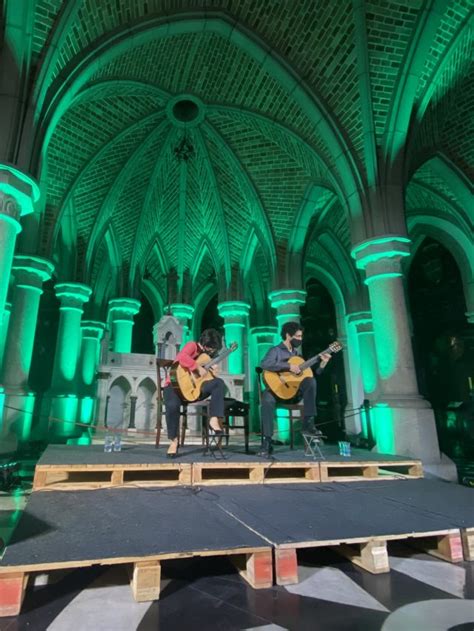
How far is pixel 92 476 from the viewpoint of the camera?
3.39m

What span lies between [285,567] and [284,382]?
2.55m

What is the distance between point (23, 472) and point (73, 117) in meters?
8.19

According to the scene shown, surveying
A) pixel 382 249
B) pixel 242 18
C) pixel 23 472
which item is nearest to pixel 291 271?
pixel 382 249

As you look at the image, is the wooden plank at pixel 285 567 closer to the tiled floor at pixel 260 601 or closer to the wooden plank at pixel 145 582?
the tiled floor at pixel 260 601

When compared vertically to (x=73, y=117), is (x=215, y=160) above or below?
above

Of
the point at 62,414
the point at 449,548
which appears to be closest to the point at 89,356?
the point at 62,414

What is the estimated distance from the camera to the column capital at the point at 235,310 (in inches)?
488

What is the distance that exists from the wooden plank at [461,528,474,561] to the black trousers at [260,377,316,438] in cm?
202

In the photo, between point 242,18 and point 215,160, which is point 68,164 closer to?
point 215,160

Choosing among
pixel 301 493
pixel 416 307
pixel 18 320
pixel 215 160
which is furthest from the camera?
pixel 416 307

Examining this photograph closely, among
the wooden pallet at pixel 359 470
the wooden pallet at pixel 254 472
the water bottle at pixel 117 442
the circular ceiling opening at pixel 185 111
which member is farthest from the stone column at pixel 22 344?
the wooden pallet at pixel 359 470

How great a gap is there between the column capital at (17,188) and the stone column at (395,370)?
18.4 ft

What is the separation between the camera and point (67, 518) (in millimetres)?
2270

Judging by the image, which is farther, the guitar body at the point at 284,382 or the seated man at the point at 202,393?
the guitar body at the point at 284,382
